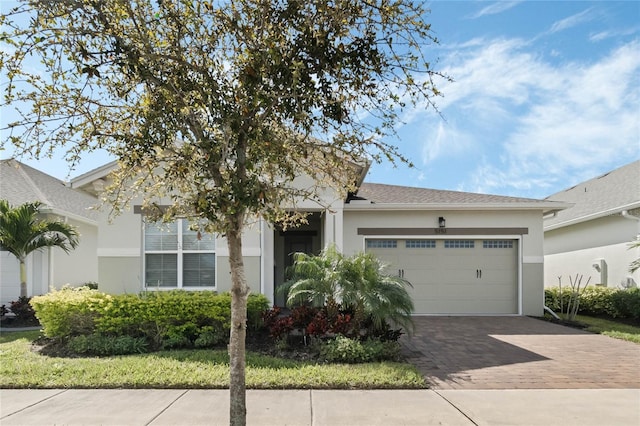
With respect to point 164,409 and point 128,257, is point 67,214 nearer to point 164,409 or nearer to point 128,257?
→ point 128,257

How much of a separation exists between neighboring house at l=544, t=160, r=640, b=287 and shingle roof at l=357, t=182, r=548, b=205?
93.6 inches

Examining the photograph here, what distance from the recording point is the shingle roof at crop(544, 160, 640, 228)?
579 inches

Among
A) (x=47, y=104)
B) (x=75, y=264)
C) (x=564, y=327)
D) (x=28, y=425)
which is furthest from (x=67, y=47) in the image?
(x=75, y=264)

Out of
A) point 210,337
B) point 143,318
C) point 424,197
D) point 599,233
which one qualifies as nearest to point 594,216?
point 599,233

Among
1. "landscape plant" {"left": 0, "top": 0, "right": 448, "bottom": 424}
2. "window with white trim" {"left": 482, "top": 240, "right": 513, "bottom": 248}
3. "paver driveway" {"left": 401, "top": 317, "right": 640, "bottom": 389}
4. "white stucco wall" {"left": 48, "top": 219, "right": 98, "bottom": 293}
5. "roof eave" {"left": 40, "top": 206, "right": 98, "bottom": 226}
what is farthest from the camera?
"white stucco wall" {"left": 48, "top": 219, "right": 98, "bottom": 293}

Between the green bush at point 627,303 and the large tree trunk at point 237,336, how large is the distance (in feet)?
41.4

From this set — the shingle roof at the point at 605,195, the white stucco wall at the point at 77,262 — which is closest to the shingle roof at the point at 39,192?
the white stucco wall at the point at 77,262

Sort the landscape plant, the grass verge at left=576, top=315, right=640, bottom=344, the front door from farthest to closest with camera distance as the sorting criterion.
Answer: the front door, the grass verge at left=576, top=315, right=640, bottom=344, the landscape plant

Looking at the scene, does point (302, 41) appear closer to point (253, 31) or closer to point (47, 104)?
point (253, 31)

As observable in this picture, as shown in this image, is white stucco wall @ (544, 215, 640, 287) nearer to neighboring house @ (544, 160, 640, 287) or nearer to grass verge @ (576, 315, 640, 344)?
neighboring house @ (544, 160, 640, 287)

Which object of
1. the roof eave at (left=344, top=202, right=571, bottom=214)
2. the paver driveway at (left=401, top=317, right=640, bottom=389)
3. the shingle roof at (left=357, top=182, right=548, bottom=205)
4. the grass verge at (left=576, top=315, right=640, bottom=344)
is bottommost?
the grass verge at (left=576, top=315, right=640, bottom=344)

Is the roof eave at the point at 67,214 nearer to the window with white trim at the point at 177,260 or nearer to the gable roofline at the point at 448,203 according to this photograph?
the window with white trim at the point at 177,260

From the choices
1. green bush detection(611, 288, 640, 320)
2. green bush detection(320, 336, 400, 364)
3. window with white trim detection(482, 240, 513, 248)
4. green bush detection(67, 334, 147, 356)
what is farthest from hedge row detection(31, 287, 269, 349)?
green bush detection(611, 288, 640, 320)

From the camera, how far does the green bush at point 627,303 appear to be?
40.9 ft
